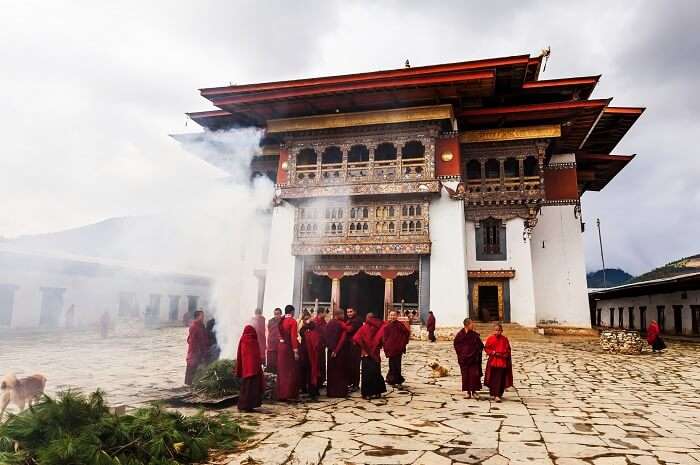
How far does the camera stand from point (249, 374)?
594 cm

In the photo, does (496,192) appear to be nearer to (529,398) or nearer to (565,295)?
(565,295)

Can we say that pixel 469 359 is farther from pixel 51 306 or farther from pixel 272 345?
pixel 51 306

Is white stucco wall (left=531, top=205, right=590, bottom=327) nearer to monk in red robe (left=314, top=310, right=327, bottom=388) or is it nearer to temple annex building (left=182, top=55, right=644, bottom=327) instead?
temple annex building (left=182, top=55, right=644, bottom=327)

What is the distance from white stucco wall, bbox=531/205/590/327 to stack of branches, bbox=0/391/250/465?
16672mm

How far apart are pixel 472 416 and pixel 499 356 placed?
60.0 inches

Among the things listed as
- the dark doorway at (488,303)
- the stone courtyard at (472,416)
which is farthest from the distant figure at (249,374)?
the dark doorway at (488,303)

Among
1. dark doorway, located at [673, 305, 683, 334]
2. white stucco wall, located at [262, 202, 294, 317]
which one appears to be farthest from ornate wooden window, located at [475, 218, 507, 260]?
dark doorway, located at [673, 305, 683, 334]

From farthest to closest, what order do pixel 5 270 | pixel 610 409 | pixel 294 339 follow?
pixel 5 270 → pixel 294 339 → pixel 610 409

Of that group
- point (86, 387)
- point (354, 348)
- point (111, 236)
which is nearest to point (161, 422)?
point (86, 387)

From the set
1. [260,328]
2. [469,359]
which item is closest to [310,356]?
[260,328]

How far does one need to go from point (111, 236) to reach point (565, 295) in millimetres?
18875

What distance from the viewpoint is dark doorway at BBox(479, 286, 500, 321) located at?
1761 cm

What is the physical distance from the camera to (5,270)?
640 inches

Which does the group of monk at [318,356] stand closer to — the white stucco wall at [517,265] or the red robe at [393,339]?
the red robe at [393,339]
